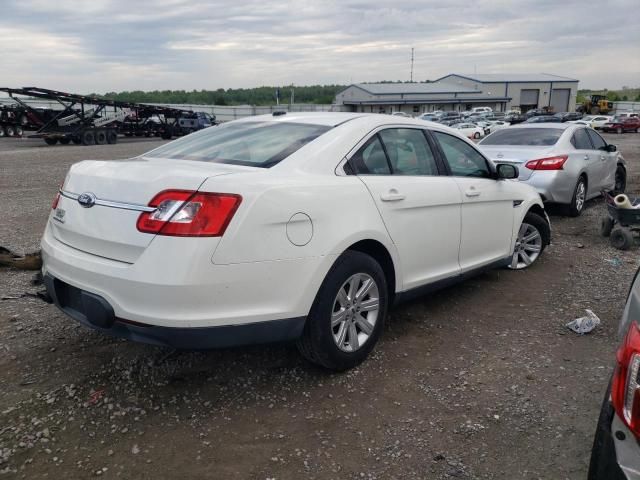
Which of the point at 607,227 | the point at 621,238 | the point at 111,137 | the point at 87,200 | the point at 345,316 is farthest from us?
the point at 111,137

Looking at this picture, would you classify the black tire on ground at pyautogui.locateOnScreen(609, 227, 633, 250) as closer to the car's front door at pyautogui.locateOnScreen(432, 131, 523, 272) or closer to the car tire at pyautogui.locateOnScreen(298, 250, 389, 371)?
the car's front door at pyautogui.locateOnScreen(432, 131, 523, 272)

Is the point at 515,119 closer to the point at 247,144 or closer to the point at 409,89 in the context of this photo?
the point at 409,89

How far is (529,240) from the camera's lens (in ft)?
19.1

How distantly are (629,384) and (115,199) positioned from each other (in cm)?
248

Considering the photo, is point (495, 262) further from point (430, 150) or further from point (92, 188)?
point (92, 188)

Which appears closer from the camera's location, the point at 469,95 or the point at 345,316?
the point at 345,316

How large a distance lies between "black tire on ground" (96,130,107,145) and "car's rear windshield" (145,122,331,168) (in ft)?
90.3

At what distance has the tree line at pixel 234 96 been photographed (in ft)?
300

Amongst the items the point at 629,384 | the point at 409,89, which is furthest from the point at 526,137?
the point at 409,89

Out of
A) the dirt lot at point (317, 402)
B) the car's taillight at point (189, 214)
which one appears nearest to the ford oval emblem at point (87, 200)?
the car's taillight at point (189, 214)

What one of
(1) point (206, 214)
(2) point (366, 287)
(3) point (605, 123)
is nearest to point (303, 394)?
(2) point (366, 287)

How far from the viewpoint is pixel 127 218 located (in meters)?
2.84

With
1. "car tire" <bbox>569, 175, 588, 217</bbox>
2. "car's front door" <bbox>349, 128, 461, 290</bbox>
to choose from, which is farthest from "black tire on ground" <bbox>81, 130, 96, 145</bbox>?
"car's front door" <bbox>349, 128, 461, 290</bbox>

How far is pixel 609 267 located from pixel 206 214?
4.99m
